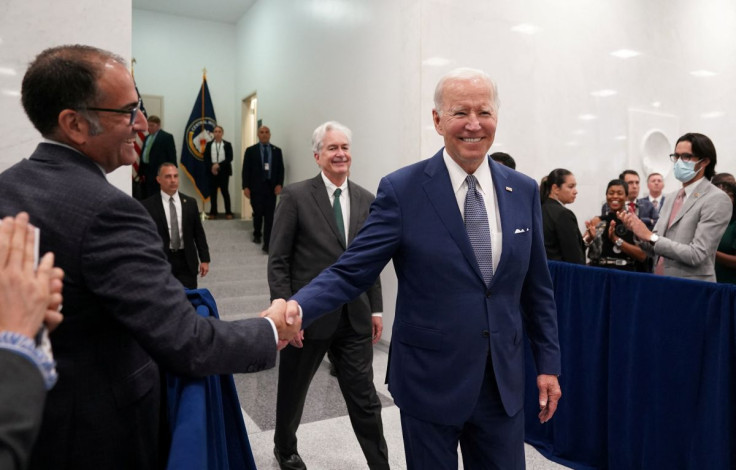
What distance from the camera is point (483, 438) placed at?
5.48ft

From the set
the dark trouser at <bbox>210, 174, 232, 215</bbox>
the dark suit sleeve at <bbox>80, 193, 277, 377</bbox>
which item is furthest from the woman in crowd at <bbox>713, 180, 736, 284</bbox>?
the dark trouser at <bbox>210, 174, 232, 215</bbox>

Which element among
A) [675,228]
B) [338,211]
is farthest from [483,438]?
[675,228]

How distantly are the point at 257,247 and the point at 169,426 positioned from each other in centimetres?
734

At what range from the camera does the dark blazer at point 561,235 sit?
163 inches

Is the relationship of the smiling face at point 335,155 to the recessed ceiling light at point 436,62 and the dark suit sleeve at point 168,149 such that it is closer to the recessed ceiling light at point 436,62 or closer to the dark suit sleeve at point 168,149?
Answer: the recessed ceiling light at point 436,62

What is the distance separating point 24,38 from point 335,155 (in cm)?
216

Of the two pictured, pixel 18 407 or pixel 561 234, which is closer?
pixel 18 407

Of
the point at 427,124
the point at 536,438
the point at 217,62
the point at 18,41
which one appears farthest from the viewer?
the point at 217,62

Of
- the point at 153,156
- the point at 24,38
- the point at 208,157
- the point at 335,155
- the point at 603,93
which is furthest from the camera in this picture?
the point at 208,157

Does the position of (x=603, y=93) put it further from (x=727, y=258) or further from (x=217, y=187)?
(x=217, y=187)

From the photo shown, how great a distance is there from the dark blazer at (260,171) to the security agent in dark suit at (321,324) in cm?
565

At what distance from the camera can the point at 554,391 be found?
5.88 feet

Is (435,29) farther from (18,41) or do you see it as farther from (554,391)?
(554,391)

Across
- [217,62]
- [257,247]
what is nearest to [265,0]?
[217,62]
